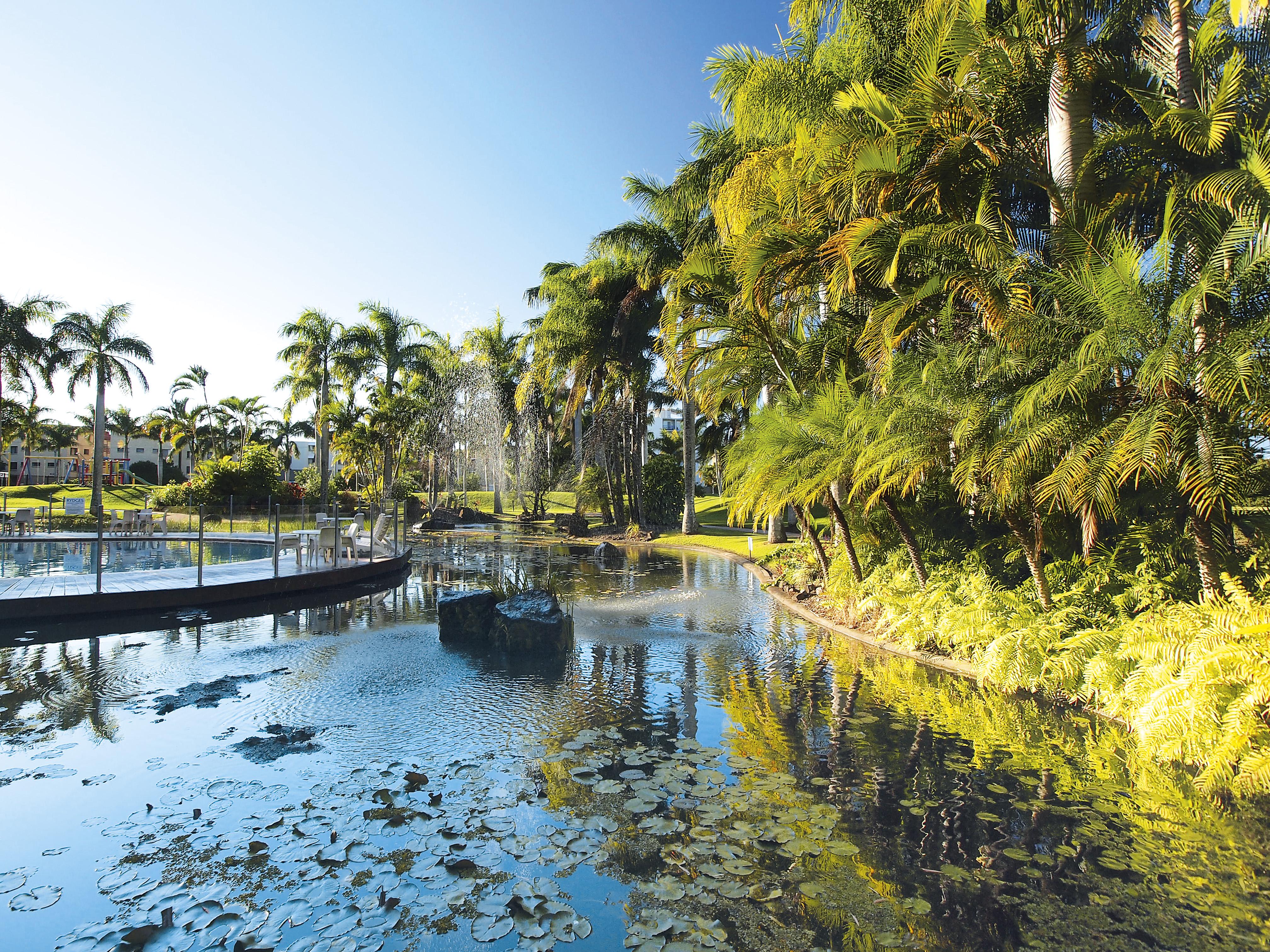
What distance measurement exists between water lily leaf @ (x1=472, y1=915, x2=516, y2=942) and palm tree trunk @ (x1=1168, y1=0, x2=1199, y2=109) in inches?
394

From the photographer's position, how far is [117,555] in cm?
1873

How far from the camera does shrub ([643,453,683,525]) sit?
115 feet

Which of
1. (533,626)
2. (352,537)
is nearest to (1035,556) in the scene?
(533,626)

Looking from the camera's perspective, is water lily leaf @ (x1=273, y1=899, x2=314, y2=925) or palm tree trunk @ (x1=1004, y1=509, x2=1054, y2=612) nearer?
water lily leaf @ (x1=273, y1=899, x2=314, y2=925)

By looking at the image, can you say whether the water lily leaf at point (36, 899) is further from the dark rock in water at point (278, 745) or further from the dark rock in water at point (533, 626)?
the dark rock in water at point (533, 626)

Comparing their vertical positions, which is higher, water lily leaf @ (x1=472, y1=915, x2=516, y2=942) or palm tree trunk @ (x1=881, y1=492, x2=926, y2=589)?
palm tree trunk @ (x1=881, y1=492, x2=926, y2=589)

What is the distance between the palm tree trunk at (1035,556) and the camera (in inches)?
321

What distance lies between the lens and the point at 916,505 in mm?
12500

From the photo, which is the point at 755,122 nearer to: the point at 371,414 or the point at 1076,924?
the point at 1076,924

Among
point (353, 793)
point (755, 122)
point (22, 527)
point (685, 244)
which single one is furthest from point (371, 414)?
point (353, 793)

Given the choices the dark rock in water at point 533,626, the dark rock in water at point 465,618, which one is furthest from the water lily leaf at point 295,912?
the dark rock in water at point 465,618

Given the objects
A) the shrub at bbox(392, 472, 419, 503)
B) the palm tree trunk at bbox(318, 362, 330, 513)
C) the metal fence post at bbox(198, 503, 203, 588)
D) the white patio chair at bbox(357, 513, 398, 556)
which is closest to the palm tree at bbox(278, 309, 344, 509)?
the palm tree trunk at bbox(318, 362, 330, 513)

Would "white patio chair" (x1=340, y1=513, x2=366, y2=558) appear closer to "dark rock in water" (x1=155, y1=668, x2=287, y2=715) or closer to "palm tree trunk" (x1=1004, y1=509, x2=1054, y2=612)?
"dark rock in water" (x1=155, y1=668, x2=287, y2=715)

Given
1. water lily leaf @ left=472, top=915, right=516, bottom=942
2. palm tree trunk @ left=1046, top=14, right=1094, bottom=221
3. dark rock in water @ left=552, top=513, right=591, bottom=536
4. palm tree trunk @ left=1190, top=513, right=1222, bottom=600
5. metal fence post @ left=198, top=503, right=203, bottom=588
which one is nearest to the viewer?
water lily leaf @ left=472, top=915, right=516, bottom=942
